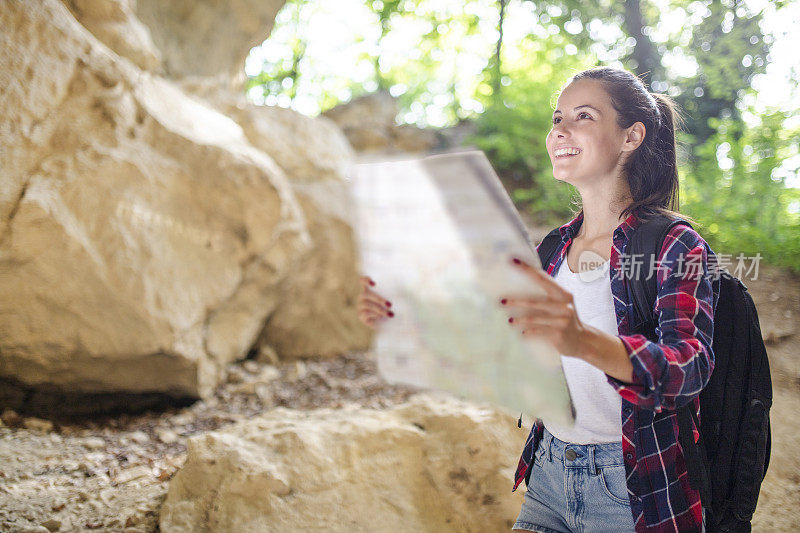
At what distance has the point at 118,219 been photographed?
113 inches

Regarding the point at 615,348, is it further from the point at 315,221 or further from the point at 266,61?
the point at 266,61

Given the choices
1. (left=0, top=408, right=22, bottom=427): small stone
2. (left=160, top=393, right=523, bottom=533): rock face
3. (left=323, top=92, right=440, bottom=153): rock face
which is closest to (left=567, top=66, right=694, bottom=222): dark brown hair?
(left=160, top=393, right=523, bottom=533): rock face

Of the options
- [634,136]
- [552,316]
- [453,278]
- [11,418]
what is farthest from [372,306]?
[11,418]

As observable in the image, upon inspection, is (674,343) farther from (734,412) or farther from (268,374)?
(268,374)

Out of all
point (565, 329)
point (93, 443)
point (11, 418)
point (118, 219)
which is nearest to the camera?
point (565, 329)

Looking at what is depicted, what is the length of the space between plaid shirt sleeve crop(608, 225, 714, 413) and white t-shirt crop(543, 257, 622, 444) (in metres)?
0.15

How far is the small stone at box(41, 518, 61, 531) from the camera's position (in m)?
1.82

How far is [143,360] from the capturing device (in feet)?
10.1

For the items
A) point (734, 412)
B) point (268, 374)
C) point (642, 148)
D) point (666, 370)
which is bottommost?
point (268, 374)

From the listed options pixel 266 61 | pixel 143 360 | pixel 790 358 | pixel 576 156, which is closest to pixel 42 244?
pixel 143 360

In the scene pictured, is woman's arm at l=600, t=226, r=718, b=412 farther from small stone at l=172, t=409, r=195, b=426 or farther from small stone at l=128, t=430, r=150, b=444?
small stone at l=172, t=409, r=195, b=426

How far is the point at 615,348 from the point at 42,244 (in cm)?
280

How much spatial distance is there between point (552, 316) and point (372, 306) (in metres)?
0.46

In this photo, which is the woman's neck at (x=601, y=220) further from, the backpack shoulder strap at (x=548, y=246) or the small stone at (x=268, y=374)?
the small stone at (x=268, y=374)
